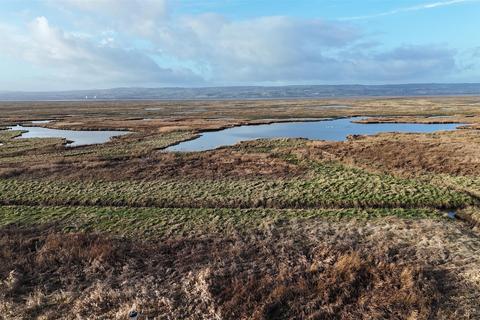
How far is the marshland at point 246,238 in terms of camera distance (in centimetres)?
1284

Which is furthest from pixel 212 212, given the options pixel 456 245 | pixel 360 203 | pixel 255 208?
pixel 456 245

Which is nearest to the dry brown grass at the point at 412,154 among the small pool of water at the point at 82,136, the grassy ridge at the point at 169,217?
the grassy ridge at the point at 169,217

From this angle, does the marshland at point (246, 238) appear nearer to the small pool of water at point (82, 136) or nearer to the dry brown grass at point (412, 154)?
the dry brown grass at point (412, 154)

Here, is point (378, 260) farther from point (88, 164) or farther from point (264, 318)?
point (88, 164)

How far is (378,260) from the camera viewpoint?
15.1m

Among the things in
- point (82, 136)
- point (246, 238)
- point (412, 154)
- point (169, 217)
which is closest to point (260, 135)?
point (412, 154)

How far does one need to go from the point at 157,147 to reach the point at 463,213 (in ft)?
129

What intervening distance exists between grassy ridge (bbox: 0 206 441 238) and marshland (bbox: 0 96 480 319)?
13cm

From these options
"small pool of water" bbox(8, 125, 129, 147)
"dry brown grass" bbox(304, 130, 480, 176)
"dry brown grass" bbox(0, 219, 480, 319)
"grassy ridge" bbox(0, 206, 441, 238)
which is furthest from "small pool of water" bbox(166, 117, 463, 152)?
"dry brown grass" bbox(0, 219, 480, 319)

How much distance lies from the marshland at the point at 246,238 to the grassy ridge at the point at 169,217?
126 millimetres

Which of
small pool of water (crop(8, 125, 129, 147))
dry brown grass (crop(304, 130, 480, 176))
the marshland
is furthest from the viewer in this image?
small pool of water (crop(8, 125, 129, 147))

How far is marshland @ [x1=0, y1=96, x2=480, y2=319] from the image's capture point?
506 inches

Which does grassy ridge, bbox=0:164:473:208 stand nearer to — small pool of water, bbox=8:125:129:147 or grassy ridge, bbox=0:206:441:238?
grassy ridge, bbox=0:206:441:238

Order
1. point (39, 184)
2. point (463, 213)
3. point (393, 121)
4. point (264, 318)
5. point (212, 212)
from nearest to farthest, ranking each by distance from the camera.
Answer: point (264, 318) → point (463, 213) → point (212, 212) → point (39, 184) → point (393, 121)
